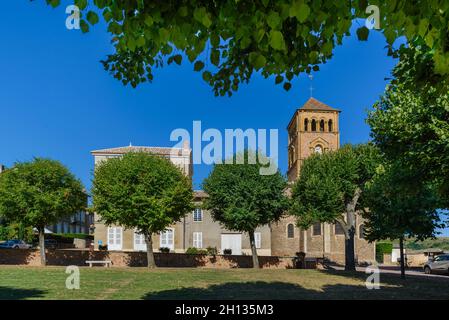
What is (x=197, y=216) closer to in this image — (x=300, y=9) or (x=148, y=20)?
(x=148, y=20)

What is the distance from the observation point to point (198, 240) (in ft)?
167

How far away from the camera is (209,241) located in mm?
51031

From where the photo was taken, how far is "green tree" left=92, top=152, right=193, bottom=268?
31.2m

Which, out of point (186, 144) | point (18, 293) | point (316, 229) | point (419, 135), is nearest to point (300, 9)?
point (419, 135)

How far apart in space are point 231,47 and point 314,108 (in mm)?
59175

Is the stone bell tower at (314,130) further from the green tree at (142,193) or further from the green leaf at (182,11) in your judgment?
the green leaf at (182,11)

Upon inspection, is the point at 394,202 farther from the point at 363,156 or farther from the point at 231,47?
the point at 231,47

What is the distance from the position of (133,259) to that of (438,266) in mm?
24403

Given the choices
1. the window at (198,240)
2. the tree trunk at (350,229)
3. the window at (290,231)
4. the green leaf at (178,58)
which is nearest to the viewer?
the green leaf at (178,58)

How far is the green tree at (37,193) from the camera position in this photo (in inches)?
1209

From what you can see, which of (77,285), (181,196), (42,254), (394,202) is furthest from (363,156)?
(42,254)

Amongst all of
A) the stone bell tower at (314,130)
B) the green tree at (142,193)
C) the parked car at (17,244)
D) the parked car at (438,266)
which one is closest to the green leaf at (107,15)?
the green tree at (142,193)

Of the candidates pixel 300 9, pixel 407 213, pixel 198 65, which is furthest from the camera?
pixel 407 213

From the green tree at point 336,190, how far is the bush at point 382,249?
1854 cm
